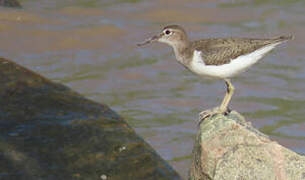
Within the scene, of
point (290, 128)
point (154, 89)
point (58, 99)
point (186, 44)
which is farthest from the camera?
point (154, 89)

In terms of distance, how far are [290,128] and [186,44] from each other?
9.58 ft

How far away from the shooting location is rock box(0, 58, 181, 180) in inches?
247

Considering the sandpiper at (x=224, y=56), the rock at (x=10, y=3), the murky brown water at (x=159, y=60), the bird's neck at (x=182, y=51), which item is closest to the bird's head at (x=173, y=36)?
the bird's neck at (x=182, y=51)

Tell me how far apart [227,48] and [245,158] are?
2.67m

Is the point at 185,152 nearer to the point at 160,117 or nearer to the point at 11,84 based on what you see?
the point at 160,117

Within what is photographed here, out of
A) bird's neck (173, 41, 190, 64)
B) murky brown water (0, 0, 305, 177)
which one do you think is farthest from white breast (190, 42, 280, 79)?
murky brown water (0, 0, 305, 177)

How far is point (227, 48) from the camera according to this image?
28.1 ft

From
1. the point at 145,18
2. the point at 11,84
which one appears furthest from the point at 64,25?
the point at 11,84

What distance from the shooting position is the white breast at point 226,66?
838 cm

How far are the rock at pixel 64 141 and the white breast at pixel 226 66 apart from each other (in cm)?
142

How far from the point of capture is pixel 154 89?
12672 millimetres

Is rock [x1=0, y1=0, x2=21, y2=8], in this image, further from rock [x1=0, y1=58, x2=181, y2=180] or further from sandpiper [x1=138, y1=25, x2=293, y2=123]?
rock [x1=0, y1=58, x2=181, y2=180]

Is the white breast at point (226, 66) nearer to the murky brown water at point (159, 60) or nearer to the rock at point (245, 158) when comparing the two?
the murky brown water at point (159, 60)

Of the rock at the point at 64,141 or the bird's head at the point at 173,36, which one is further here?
the bird's head at the point at 173,36
